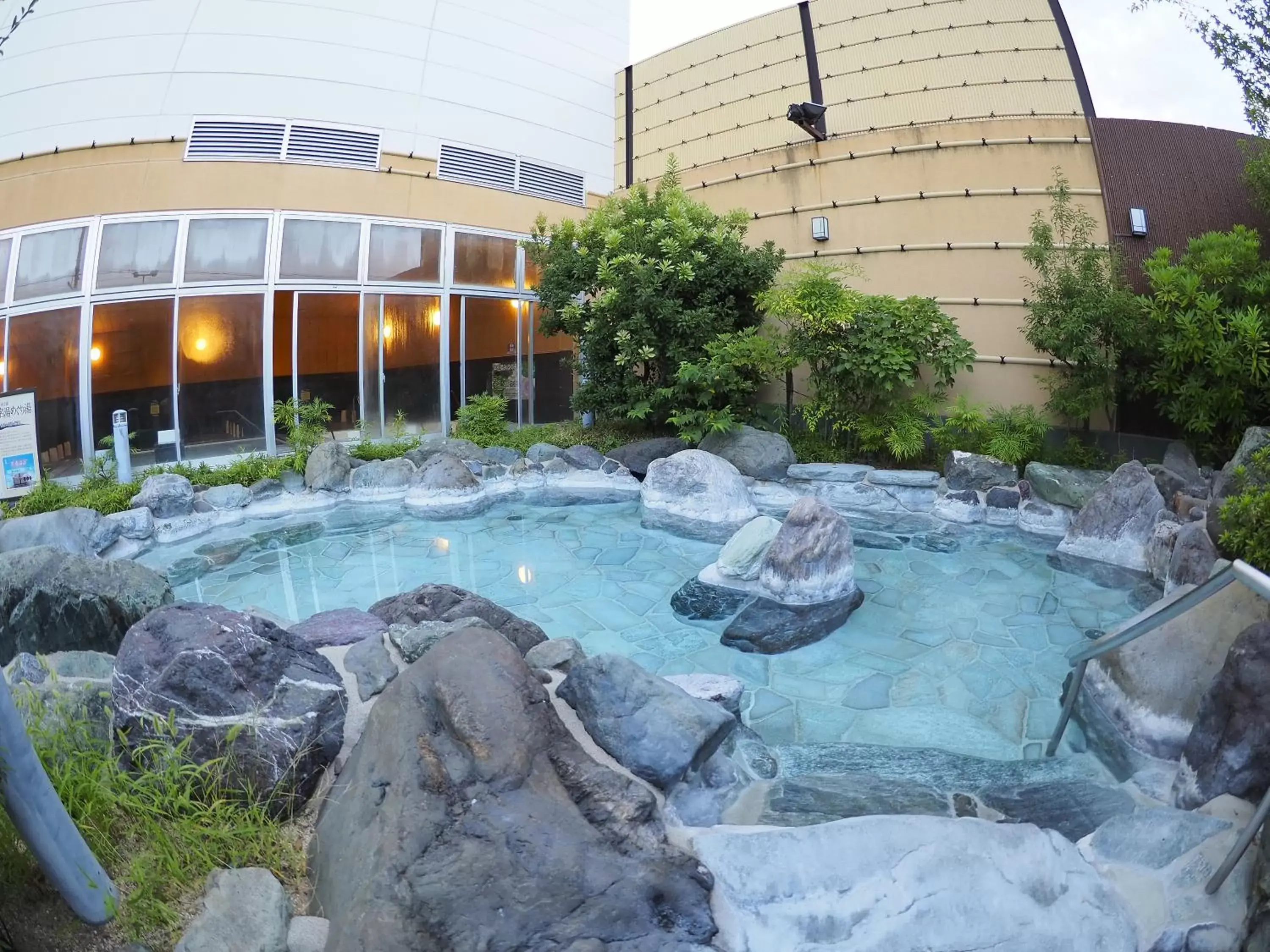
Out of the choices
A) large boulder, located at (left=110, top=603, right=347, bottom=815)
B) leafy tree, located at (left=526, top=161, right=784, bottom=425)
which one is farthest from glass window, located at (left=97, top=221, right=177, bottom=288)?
large boulder, located at (left=110, top=603, right=347, bottom=815)

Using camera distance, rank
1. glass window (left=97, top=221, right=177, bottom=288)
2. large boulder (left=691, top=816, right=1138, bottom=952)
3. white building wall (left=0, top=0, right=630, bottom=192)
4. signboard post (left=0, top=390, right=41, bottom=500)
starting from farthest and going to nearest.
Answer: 1. white building wall (left=0, top=0, right=630, bottom=192)
2. glass window (left=97, top=221, right=177, bottom=288)
3. signboard post (left=0, top=390, right=41, bottom=500)
4. large boulder (left=691, top=816, right=1138, bottom=952)

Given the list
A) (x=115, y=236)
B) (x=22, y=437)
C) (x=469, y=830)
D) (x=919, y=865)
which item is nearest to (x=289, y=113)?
(x=115, y=236)

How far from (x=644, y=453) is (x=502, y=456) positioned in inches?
78.8

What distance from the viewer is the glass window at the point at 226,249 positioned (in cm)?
1010

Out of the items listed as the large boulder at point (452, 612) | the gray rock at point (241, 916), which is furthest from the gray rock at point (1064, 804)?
the gray rock at point (241, 916)

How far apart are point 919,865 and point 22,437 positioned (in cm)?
954

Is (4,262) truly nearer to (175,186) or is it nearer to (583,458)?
(175,186)

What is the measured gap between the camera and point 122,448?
352 inches

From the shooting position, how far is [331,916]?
7.83ft

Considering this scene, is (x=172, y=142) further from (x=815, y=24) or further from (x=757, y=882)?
(x=757, y=882)

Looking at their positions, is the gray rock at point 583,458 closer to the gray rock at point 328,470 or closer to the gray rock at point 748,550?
the gray rock at point 328,470

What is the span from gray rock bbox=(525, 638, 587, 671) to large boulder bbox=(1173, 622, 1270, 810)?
2942 millimetres

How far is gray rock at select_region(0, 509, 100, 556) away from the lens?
6.70 meters

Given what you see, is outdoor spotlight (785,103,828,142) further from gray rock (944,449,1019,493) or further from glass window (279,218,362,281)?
glass window (279,218,362,281)
